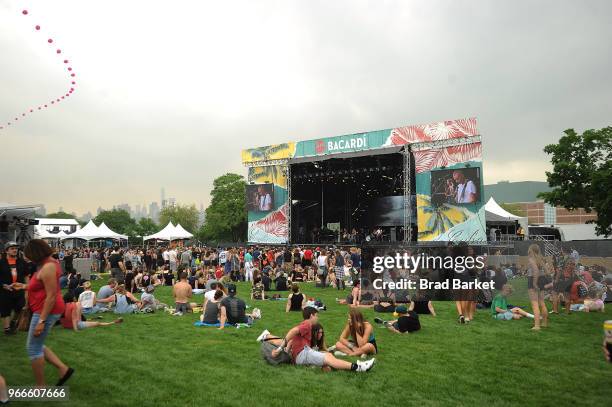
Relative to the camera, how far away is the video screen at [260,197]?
33.3m

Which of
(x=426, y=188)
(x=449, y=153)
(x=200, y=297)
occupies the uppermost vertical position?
(x=449, y=153)

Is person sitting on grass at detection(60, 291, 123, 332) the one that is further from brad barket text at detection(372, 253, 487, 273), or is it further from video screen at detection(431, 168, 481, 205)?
video screen at detection(431, 168, 481, 205)

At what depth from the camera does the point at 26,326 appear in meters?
8.48

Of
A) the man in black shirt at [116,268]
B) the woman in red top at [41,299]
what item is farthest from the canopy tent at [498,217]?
the woman in red top at [41,299]

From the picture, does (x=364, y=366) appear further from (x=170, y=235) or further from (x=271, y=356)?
(x=170, y=235)

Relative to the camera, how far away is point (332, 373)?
613cm

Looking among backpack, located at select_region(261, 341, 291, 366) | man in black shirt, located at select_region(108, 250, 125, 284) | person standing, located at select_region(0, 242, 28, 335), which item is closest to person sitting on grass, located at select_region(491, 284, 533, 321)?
backpack, located at select_region(261, 341, 291, 366)

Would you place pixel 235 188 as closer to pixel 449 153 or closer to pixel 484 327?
pixel 449 153

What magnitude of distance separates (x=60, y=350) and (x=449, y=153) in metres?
23.3

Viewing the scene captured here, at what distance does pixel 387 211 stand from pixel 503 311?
25.7m

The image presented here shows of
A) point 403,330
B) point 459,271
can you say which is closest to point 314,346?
point 403,330

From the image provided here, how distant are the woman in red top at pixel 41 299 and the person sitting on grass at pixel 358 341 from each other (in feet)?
14.1

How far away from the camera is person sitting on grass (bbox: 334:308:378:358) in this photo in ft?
23.0

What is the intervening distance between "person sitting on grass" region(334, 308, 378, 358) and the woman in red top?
14.1ft
